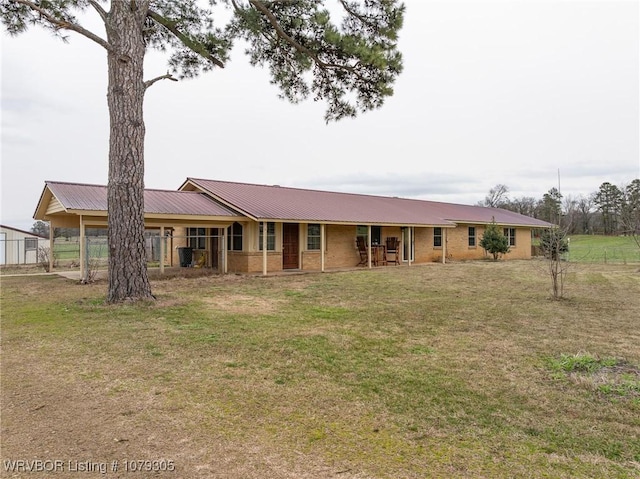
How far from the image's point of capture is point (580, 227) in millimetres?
52062

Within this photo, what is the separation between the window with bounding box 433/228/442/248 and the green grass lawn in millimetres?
14966

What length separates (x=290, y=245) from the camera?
16.8 m

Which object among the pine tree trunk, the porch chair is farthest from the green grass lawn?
the porch chair

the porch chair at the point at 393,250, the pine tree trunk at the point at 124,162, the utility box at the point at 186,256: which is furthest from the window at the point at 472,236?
the pine tree trunk at the point at 124,162

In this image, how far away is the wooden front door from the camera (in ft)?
54.6

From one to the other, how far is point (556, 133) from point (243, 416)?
17510 millimetres

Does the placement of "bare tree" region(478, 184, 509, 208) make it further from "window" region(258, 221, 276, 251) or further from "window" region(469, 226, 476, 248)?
"window" region(258, 221, 276, 251)

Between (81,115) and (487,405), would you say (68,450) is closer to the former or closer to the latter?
(487,405)

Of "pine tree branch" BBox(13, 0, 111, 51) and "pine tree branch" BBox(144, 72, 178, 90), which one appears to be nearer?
"pine tree branch" BBox(13, 0, 111, 51)

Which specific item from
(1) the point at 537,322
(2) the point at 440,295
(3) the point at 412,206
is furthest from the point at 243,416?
(3) the point at 412,206

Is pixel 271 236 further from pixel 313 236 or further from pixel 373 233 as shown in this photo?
pixel 373 233

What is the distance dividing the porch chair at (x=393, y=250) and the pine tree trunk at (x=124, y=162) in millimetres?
13284

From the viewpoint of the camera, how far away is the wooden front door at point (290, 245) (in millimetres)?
16639

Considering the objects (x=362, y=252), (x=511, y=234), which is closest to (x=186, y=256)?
(x=362, y=252)
